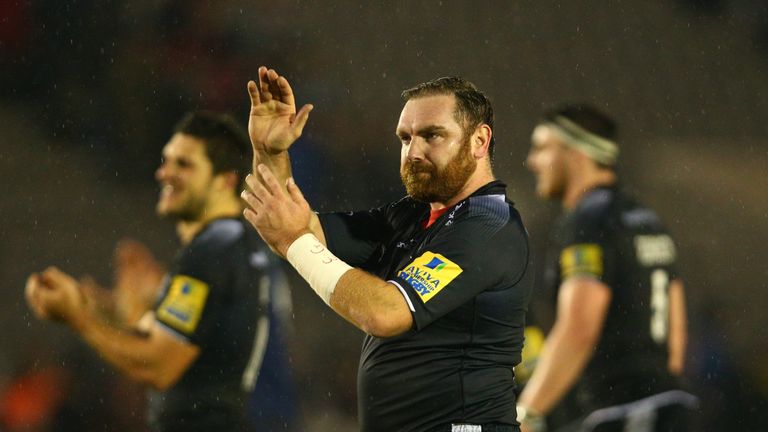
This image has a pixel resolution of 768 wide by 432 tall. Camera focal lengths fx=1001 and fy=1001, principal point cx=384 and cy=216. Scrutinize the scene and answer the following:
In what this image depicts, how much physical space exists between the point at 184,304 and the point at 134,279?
5.13ft

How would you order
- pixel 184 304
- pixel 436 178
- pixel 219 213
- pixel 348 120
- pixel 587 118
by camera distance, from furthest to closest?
pixel 348 120 → pixel 587 118 → pixel 219 213 → pixel 184 304 → pixel 436 178

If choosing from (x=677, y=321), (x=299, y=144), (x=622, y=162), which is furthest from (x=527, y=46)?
(x=677, y=321)

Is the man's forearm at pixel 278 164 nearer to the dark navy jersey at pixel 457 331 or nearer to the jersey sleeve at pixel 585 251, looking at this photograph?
the dark navy jersey at pixel 457 331

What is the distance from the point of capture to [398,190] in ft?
20.9

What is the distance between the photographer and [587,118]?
6.10 m

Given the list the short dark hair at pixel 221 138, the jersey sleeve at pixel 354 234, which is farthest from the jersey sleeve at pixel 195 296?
the jersey sleeve at pixel 354 234

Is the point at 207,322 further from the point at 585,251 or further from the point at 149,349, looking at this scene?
the point at 585,251

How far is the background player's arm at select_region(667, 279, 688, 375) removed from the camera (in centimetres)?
562

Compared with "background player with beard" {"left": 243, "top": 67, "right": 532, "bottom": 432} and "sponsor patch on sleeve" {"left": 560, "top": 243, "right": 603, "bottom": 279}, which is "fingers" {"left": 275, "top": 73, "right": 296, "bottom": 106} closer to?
"background player with beard" {"left": 243, "top": 67, "right": 532, "bottom": 432}

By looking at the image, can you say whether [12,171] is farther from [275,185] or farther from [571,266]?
[275,185]

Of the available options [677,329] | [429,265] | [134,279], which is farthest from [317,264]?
[134,279]

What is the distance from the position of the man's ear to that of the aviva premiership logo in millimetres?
383

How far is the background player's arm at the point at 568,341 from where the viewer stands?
546 centimetres

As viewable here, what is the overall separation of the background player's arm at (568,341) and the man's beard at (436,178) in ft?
9.79
